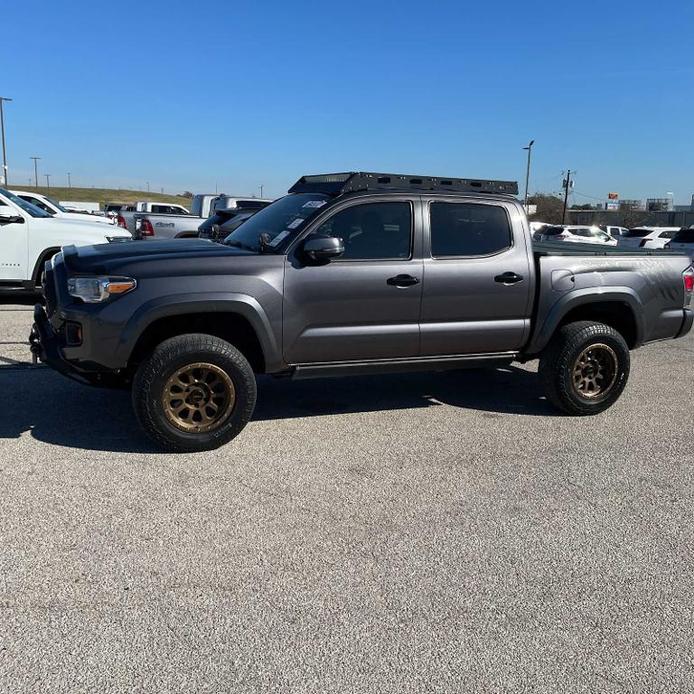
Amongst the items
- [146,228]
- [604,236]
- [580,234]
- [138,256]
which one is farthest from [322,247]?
[604,236]

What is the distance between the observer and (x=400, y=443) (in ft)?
16.6

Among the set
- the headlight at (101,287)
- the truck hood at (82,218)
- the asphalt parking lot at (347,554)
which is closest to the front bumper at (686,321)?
the asphalt parking lot at (347,554)

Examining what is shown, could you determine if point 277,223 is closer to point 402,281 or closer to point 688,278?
point 402,281

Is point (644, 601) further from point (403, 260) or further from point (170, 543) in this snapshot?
point (403, 260)

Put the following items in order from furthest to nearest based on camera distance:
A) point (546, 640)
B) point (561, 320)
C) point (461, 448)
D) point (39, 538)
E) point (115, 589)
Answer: point (561, 320)
point (461, 448)
point (39, 538)
point (115, 589)
point (546, 640)

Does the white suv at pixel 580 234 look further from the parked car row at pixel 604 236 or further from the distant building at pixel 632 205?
the distant building at pixel 632 205

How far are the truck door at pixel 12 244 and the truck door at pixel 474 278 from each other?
7207mm

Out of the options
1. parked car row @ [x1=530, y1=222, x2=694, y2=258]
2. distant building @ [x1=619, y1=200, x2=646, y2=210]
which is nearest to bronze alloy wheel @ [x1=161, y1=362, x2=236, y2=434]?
parked car row @ [x1=530, y1=222, x2=694, y2=258]

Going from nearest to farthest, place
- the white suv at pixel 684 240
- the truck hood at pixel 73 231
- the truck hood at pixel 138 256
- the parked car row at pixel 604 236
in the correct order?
1. the truck hood at pixel 138 256
2. the truck hood at pixel 73 231
3. the white suv at pixel 684 240
4. the parked car row at pixel 604 236

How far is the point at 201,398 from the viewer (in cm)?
471

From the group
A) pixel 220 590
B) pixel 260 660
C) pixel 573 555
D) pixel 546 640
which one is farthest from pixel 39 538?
pixel 573 555

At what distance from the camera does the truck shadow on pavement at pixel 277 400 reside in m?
4.97

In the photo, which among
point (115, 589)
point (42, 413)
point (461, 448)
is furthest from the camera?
point (42, 413)

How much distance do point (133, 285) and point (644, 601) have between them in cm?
345
